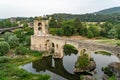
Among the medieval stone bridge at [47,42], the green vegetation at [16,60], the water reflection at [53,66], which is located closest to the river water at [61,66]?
the water reflection at [53,66]

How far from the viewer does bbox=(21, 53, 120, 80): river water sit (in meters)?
45.7

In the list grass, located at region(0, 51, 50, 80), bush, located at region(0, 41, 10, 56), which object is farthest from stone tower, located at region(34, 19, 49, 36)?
grass, located at region(0, 51, 50, 80)

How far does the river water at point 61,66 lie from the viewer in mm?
45722

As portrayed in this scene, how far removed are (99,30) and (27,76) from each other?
6608 cm

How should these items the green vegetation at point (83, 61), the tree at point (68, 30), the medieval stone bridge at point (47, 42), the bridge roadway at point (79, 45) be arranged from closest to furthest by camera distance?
the bridge roadway at point (79, 45) < the green vegetation at point (83, 61) < the medieval stone bridge at point (47, 42) < the tree at point (68, 30)

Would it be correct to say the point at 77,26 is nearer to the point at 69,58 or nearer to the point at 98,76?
the point at 69,58

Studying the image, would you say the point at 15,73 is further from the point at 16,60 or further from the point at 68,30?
the point at 68,30

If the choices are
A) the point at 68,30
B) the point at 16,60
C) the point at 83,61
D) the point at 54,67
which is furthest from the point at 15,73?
the point at 68,30

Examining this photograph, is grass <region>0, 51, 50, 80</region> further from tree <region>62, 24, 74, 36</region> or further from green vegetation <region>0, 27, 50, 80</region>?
tree <region>62, 24, 74, 36</region>

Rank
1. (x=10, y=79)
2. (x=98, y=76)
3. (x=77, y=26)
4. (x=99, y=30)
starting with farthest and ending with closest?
(x=99, y=30)
(x=77, y=26)
(x=98, y=76)
(x=10, y=79)

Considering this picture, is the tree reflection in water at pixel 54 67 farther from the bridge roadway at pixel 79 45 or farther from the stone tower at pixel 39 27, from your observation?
the stone tower at pixel 39 27

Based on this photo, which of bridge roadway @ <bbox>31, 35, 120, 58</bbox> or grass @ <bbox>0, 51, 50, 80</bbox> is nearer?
grass @ <bbox>0, 51, 50, 80</bbox>

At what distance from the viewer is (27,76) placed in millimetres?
42031

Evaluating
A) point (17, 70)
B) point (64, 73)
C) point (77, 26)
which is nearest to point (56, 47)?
point (64, 73)
